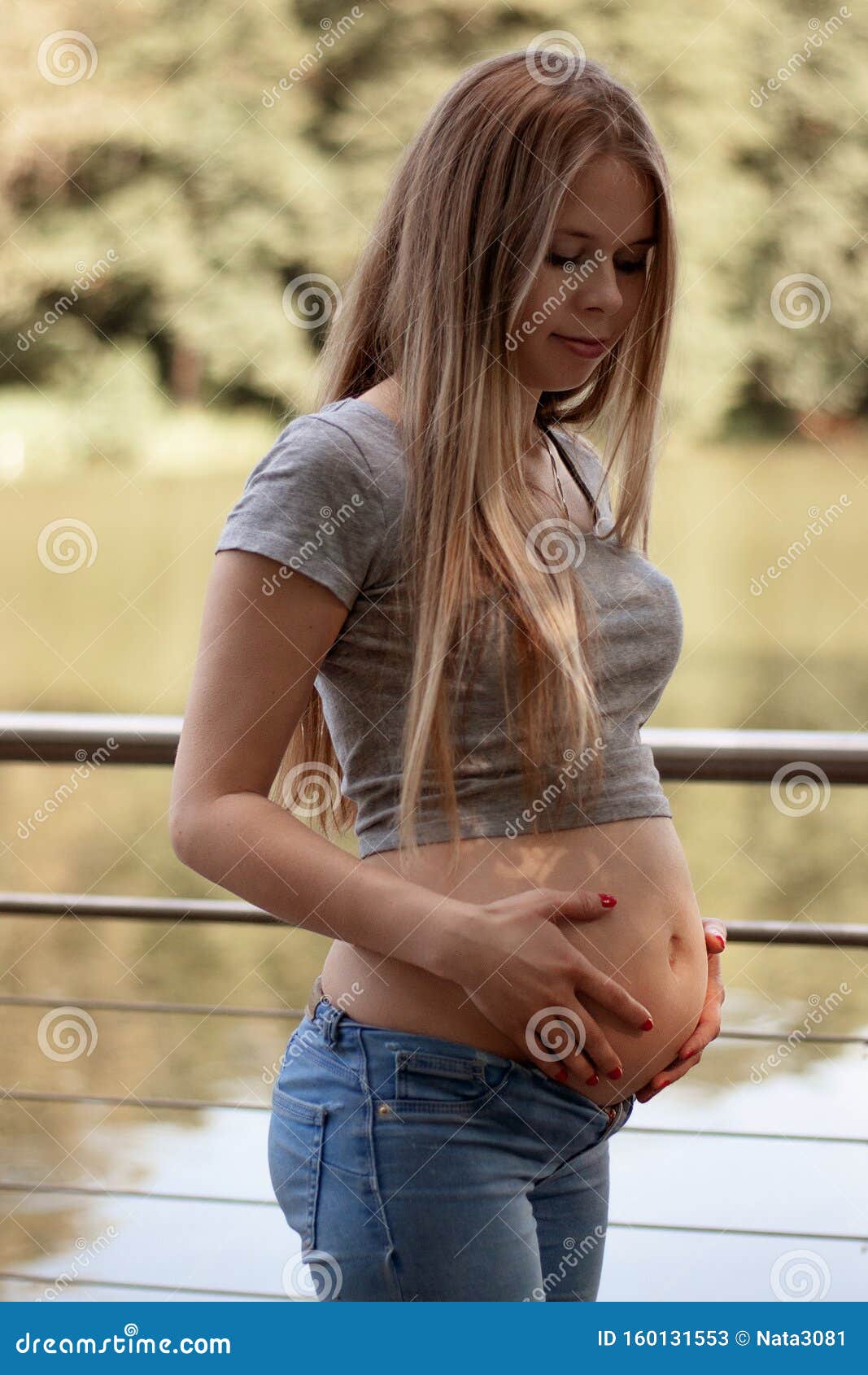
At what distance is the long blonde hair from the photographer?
1021mm

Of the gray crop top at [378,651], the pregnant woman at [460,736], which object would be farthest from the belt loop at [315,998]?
the gray crop top at [378,651]

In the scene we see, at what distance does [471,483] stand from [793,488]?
1894 centimetres

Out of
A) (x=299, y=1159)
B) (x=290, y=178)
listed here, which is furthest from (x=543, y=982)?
(x=290, y=178)

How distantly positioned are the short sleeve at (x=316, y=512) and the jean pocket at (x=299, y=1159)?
37cm

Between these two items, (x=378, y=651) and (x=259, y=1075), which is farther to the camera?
(x=259, y=1075)

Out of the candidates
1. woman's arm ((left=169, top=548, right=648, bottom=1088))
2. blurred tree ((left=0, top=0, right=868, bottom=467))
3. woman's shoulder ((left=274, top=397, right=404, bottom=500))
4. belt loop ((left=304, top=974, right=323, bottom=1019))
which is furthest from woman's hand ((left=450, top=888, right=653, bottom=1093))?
blurred tree ((left=0, top=0, right=868, bottom=467))

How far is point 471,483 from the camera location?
3.42ft

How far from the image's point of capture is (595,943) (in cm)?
109

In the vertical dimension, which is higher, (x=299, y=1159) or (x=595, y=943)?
(x=595, y=943)

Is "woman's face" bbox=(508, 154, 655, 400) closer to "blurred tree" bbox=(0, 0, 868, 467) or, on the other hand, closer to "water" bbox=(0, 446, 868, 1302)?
"water" bbox=(0, 446, 868, 1302)

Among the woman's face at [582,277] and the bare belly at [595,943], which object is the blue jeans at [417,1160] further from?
the woman's face at [582,277]

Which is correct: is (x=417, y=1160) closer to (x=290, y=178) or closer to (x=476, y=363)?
(x=476, y=363)

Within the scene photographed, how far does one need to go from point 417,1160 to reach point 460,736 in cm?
29

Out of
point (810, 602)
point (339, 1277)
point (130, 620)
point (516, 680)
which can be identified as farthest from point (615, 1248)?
point (810, 602)
